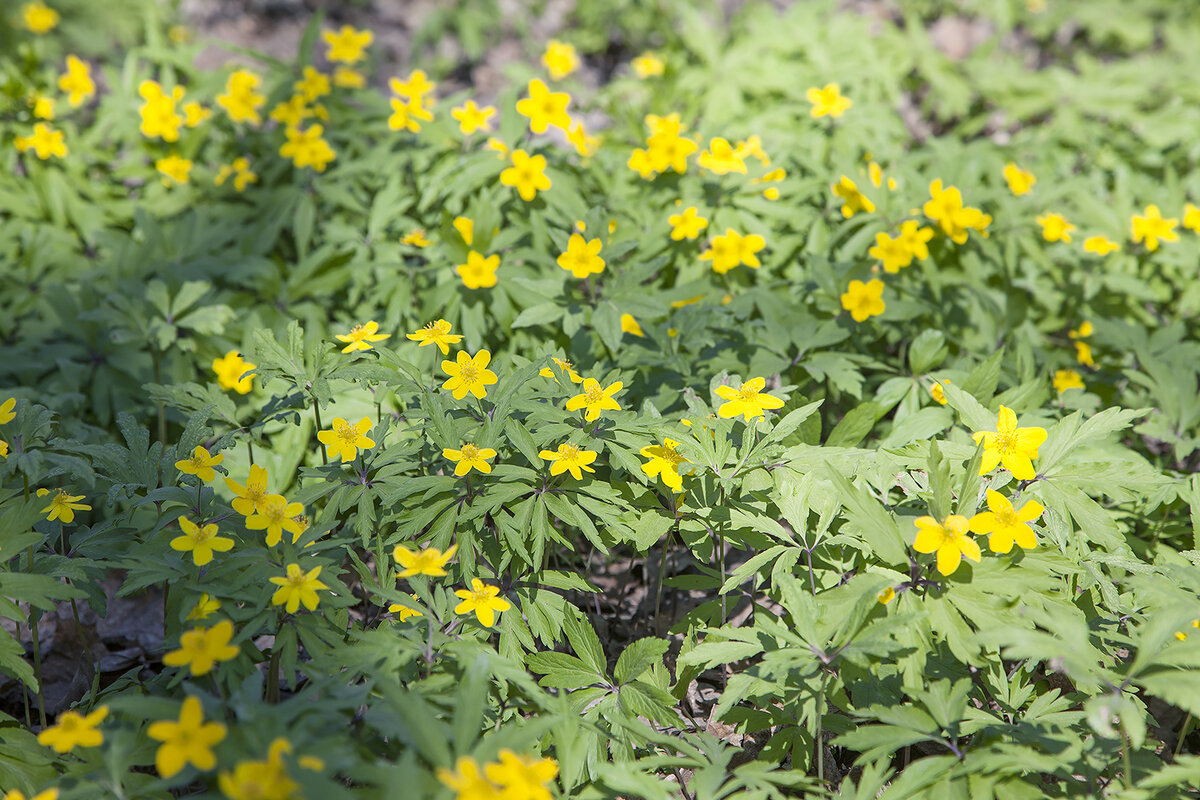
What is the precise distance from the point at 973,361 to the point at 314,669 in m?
2.33

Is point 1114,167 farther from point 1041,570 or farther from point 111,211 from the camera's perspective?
point 111,211

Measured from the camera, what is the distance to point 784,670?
153 centimetres

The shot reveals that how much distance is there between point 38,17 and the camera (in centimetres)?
525

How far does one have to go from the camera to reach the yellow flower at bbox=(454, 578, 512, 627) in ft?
Result: 5.42

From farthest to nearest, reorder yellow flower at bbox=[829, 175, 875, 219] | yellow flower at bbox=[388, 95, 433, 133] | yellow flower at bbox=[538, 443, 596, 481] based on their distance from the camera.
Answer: yellow flower at bbox=[388, 95, 433, 133], yellow flower at bbox=[829, 175, 875, 219], yellow flower at bbox=[538, 443, 596, 481]

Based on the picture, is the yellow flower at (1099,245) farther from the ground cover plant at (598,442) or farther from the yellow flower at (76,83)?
the yellow flower at (76,83)

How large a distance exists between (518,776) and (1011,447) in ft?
4.45

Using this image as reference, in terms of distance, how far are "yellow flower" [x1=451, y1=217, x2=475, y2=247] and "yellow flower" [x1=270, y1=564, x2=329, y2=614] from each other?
155 centimetres

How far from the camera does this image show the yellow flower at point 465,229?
276cm

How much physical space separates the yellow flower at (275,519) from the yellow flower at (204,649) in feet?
0.88

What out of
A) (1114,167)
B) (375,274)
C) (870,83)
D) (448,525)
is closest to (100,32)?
(375,274)

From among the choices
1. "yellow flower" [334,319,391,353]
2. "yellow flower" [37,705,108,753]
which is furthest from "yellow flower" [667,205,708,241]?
"yellow flower" [37,705,108,753]

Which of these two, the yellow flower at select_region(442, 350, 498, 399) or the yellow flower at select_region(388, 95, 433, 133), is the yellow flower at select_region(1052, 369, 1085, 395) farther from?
the yellow flower at select_region(388, 95, 433, 133)

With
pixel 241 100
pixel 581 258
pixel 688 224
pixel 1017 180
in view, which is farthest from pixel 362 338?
pixel 1017 180
